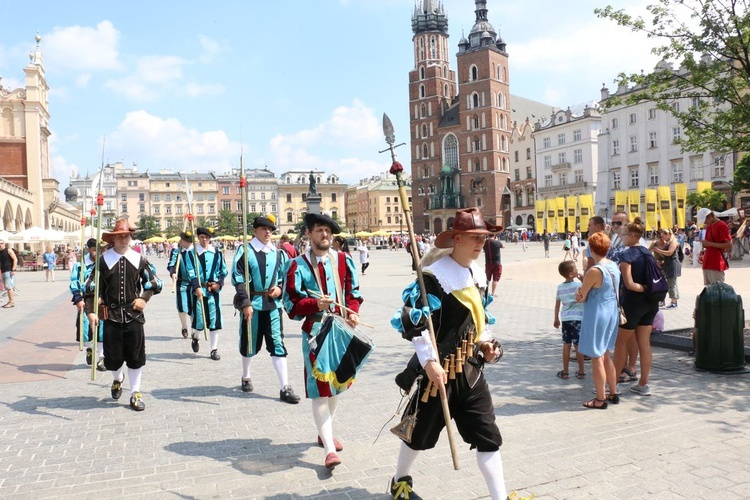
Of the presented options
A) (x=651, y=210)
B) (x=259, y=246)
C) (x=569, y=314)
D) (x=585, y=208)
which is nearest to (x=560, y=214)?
(x=585, y=208)

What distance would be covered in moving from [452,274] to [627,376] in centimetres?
416

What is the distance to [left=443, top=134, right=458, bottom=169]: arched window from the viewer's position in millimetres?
92000

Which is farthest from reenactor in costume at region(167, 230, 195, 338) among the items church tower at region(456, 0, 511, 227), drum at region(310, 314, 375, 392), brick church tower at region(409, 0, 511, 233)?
church tower at region(456, 0, 511, 227)

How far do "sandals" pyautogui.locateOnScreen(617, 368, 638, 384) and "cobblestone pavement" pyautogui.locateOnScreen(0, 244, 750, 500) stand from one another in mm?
280

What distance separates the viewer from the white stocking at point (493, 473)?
3.36m

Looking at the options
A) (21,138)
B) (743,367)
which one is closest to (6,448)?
(743,367)

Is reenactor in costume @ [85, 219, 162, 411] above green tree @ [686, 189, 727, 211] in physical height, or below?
below

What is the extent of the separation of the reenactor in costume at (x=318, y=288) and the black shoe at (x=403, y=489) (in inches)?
33.6

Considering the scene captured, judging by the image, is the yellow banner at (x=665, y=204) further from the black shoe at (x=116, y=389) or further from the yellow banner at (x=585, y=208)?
the black shoe at (x=116, y=389)

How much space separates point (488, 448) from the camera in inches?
134

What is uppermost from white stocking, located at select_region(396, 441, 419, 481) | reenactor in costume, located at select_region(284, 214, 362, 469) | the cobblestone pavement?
reenactor in costume, located at select_region(284, 214, 362, 469)

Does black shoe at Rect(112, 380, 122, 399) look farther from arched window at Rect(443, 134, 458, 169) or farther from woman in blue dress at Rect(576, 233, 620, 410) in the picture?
arched window at Rect(443, 134, 458, 169)

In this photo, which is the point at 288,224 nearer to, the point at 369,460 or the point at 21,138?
the point at 21,138

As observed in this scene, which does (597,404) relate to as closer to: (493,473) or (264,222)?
(493,473)
